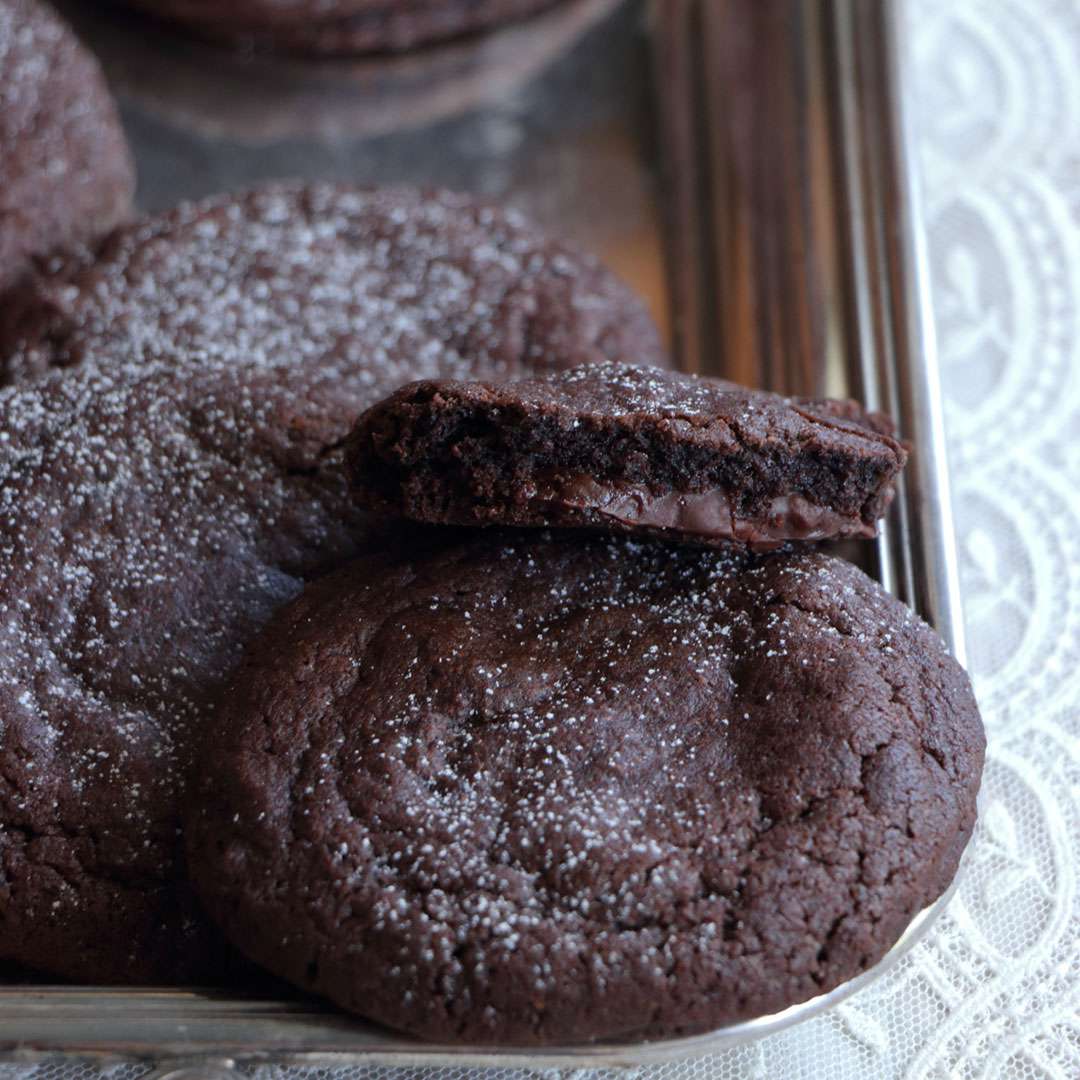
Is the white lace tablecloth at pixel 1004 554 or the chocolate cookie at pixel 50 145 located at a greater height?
the chocolate cookie at pixel 50 145

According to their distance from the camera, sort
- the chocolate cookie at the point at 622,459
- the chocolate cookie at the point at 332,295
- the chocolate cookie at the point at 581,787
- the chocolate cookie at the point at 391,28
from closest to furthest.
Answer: the chocolate cookie at the point at 581,787 → the chocolate cookie at the point at 622,459 → the chocolate cookie at the point at 332,295 → the chocolate cookie at the point at 391,28

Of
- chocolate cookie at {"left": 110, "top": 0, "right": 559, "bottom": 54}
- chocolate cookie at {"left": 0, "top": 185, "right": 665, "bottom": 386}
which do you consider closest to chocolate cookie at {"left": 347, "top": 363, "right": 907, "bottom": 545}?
chocolate cookie at {"left": 0, "top": 185, "right": 665, "bottom": 386}

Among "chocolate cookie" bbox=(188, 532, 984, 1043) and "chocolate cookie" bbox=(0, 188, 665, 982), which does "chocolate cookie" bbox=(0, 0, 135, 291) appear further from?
"chocolate cookie" bbox=(188, 532, 984, 1043)

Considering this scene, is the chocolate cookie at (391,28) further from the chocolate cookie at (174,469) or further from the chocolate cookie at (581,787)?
the chocolate cookie at (581,787)

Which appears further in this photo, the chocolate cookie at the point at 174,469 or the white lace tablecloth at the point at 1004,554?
the white lace tablecloth at the point at 1004,554

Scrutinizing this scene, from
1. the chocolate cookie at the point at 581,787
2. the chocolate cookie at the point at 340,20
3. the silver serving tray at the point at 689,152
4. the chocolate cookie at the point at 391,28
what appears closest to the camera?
the chocolate cookie at the point at 581,787

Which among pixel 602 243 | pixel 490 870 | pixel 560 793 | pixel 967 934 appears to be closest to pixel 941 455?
pixel 967 934

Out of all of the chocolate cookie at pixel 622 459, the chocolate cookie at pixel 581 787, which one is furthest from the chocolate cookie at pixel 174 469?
the chocolate cookie at pixel 622 459
